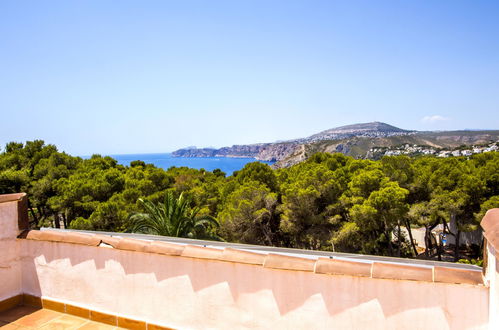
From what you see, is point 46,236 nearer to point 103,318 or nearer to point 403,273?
point 103,318

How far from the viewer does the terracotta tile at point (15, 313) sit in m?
3.25

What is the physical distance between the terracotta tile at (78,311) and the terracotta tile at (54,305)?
71 millimetres

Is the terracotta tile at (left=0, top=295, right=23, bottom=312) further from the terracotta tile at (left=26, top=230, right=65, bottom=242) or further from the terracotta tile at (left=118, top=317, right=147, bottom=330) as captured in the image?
the terracotta tile at (left=118, top=317, right=147, bottom=330)

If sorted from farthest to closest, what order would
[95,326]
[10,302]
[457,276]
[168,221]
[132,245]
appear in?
[168,221] < [10,302] < [95,326] < [132,245] < [457,276]

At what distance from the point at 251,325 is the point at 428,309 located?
1.28 m

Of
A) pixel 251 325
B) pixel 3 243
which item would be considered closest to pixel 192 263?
pixel 251 325

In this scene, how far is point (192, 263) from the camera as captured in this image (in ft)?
8.98

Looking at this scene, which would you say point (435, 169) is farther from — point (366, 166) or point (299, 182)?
point (299, 182)

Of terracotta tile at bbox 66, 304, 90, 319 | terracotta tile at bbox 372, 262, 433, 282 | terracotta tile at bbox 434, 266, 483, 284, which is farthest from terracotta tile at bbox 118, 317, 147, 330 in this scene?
terracotta tile at bbox 434, 266, 483, 284

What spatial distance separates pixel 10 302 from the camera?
11.3 ft

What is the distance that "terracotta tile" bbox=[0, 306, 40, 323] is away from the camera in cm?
325

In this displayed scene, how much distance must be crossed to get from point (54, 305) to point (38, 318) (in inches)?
6.8

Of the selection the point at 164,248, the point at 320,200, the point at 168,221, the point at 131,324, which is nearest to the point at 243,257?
the point at 164,248

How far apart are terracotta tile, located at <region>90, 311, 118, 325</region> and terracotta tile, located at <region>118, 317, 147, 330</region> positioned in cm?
7
